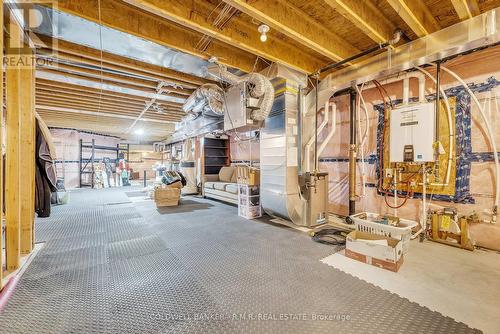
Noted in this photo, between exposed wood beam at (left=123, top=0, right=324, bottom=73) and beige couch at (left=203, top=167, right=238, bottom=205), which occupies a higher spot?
exposed wood beam at (left=123, top=0, right=324, bottom=73)

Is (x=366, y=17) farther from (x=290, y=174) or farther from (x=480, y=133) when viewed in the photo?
(x=290, y=174)

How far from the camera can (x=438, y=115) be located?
264 centimetres

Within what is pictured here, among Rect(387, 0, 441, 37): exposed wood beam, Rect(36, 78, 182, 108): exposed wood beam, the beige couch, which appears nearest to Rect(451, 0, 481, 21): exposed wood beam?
Rect(387, 0, 441, 37): exposed wood beam

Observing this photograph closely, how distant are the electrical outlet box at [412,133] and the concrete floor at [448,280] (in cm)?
118

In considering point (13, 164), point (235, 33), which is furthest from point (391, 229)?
point (13, 164)

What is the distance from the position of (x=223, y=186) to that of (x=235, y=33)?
3.55 metres

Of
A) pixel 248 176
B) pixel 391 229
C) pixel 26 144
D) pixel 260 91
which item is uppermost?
pixel 260 91

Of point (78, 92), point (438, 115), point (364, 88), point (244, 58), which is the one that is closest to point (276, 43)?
point (244, 58)

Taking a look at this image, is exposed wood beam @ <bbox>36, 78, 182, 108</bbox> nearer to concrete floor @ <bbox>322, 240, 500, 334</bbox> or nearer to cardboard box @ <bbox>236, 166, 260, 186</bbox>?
cardboard box @ <bbox>236, 166, 260, 186</bbox>

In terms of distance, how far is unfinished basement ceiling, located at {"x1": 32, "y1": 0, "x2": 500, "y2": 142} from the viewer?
2209mm

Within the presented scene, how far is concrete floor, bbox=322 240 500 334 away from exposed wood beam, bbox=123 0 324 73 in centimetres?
274

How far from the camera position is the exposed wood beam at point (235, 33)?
207 cm

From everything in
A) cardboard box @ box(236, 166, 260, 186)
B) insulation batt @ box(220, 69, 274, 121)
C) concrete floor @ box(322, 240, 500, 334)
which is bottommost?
concrete floor @ box(322, 240, 500, 334)

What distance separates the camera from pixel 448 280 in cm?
187
